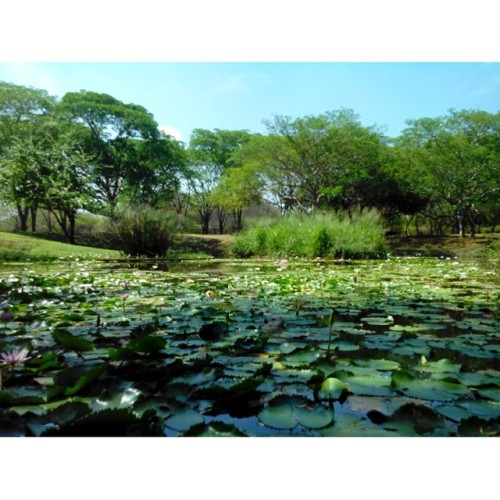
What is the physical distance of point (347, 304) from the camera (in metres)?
2.61

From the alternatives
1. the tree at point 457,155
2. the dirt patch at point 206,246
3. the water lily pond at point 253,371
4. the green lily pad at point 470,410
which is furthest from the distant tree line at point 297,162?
the green lily pad at point 470,410

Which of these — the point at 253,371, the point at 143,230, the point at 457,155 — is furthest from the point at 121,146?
the point at 253,371

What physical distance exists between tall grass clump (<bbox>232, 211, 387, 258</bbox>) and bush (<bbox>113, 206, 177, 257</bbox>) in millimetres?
2382

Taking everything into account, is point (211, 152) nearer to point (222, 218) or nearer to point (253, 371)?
point (222, 218)

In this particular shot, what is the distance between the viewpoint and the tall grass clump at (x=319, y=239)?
8.64 meters

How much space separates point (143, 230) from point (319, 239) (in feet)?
12.2

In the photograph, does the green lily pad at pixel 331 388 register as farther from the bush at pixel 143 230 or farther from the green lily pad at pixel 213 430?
the bush at pixel 143 230

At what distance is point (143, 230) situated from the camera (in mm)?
9070

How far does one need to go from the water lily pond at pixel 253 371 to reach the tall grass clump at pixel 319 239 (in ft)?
20.1

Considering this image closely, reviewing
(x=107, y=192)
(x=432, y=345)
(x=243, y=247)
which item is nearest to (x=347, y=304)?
(x=432, y=345)

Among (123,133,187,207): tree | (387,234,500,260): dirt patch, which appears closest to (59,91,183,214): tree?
(123,133,187,207): tree

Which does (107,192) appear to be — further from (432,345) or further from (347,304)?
(432,345)

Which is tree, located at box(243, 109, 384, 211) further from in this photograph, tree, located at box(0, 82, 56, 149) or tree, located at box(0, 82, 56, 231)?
tree, located at box(0, 82, 56, 149)

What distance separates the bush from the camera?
897 cm
